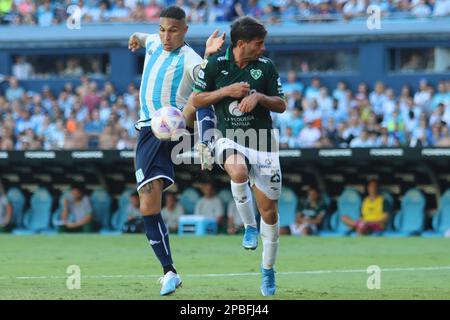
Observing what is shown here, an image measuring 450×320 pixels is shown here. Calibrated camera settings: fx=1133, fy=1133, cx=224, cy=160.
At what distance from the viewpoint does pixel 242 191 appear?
32.6 ft

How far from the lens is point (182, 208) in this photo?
22.5m

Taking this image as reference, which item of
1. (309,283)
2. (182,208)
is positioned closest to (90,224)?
(182,208)

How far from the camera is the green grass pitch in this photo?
1038 centimetres

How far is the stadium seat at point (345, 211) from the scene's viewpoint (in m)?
21.6

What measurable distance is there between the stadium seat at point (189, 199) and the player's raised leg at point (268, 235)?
43.2 feet

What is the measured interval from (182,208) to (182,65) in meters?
12.2

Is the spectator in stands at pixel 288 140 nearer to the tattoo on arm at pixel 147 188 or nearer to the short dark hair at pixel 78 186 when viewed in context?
the short dark hair at pixel 78 186

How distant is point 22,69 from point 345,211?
9.84 metres

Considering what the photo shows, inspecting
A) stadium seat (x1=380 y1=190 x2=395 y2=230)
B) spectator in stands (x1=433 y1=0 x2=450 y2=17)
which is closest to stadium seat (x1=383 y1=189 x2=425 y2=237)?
stadium seat (x1=380 y1=190 x2=395 y2=230)

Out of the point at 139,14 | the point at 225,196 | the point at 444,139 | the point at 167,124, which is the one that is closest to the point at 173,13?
the point at 167,124

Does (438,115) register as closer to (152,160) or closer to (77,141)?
(77,141)
